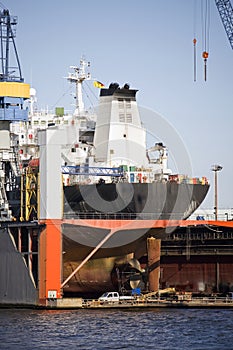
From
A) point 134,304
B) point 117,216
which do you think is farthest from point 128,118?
point 134,304

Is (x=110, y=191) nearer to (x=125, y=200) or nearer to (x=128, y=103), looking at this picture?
(x=125, y=200)

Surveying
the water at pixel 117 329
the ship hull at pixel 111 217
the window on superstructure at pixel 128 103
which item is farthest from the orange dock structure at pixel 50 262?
the window on superstructure at pixel 128 103

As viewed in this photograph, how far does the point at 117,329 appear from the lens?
47688 mm

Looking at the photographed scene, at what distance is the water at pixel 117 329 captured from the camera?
142 ft

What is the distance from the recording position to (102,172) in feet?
230

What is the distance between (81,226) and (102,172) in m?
12.5

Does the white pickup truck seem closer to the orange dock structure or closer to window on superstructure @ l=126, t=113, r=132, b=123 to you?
the orange dock structure

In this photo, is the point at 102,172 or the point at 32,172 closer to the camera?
the point at 32,172

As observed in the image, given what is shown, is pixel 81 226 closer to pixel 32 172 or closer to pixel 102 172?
pixel 32 172

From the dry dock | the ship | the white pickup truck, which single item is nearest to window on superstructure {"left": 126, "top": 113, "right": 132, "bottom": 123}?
the ship

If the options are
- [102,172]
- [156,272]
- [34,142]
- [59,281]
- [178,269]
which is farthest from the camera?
[34,142]

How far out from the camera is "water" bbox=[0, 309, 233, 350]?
4316cm

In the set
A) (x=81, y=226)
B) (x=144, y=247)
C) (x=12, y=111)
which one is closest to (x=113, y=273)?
(x=144, y=247)

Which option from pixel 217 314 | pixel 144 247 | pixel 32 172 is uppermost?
pixel 32 172
